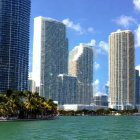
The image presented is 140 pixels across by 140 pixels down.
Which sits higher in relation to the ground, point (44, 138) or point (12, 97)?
point (12, 97)

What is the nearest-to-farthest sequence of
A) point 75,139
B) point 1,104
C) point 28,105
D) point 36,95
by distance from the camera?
point 75,139
point 1,104
point 28,105
point 36,95

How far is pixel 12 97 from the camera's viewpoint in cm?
15888

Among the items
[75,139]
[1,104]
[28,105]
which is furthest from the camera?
[28,105]

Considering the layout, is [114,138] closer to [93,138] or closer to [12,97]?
[93,138]

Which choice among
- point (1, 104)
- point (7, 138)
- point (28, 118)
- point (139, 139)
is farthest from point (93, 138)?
point (28, 118)

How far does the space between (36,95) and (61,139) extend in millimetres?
106550

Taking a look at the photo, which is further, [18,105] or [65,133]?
[18,105]

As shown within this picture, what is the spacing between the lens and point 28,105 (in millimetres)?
166250

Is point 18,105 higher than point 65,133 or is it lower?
higher

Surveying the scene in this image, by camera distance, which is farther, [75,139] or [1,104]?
[1,104]

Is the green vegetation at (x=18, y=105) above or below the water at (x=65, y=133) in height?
above

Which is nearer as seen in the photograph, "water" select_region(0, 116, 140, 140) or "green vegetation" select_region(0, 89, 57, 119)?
"water" select_region(0, 116, 140, 140)

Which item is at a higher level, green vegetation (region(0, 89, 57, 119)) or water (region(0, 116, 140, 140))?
green vegetation (region(0, 89, 57, 119))

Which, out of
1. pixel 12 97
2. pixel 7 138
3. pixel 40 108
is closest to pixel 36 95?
pixel 40 108
